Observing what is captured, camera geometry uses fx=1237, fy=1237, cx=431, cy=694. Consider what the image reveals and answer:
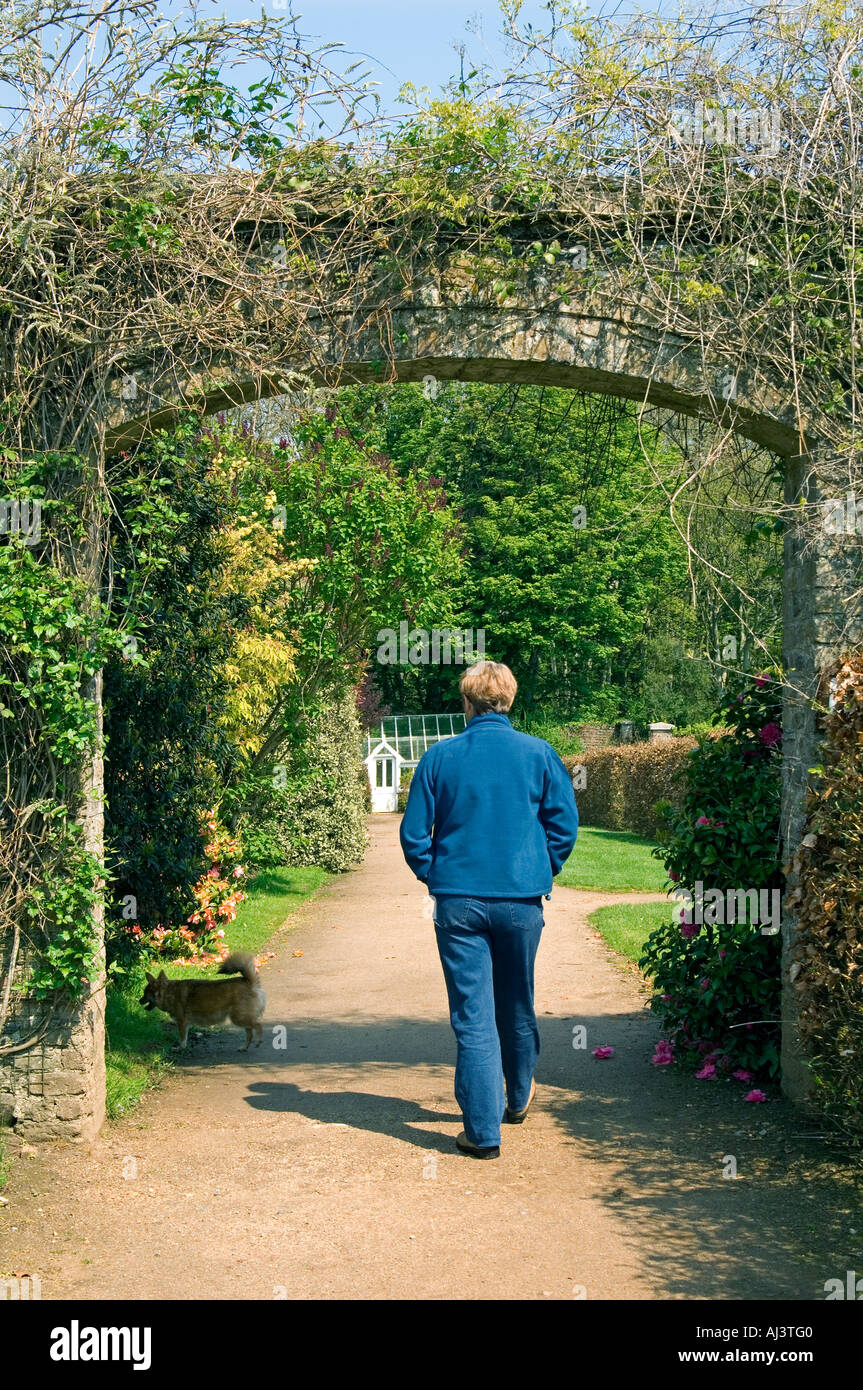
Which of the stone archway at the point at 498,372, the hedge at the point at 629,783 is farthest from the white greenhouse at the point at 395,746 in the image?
the stone archway at the point at 498,372

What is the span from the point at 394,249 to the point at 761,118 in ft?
5.91

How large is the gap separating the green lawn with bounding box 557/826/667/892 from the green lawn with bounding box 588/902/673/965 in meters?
1.65

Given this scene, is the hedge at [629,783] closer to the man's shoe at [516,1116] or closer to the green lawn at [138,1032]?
the green lawn at [138,1032]

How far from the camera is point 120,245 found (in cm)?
534

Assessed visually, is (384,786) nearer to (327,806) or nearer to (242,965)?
(327,806)

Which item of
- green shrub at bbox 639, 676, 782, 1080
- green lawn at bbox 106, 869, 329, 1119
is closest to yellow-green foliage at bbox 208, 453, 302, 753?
green lawn at bbox 106, 869, 329, 1119

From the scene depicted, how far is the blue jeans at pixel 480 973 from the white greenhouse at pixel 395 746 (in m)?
27.4

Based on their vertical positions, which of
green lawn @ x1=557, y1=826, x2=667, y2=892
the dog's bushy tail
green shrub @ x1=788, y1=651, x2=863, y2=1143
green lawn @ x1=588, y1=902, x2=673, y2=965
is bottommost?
green lawn @ x1=557, y1=826, x2=667, y2=892

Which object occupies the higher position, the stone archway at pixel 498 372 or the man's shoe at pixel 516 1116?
the stone archway at pixel 498 372

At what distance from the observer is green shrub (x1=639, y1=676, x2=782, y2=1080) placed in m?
6.63

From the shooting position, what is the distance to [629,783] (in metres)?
25.3

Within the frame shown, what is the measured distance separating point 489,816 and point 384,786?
29975 millimetres

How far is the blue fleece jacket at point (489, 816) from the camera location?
560 centimetres

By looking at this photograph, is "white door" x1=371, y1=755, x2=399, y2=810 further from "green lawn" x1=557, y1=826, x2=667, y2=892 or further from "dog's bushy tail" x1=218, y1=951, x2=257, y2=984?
"dog's bushy tail" x1=218, y1=951, x2=257, y2=984
